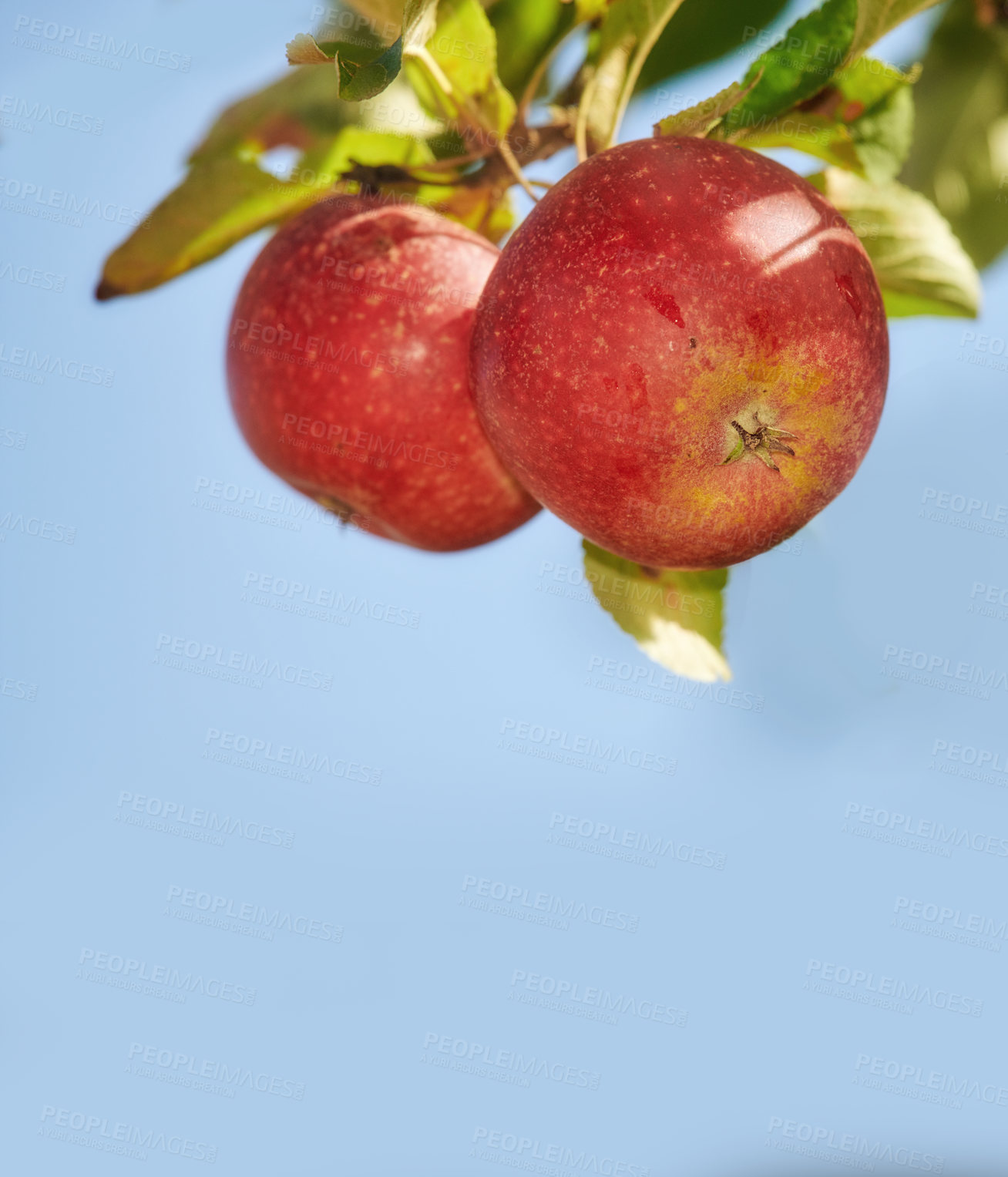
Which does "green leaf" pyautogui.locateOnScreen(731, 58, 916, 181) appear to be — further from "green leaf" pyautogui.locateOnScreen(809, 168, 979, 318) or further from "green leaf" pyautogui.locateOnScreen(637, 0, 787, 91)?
"green leaf" pyautogui.locateOnScreen(637, 0, 787, 91)

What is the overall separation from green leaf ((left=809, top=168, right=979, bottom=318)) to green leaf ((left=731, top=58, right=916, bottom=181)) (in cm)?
4

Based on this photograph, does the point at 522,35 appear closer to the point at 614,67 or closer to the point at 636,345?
the point at 614,67

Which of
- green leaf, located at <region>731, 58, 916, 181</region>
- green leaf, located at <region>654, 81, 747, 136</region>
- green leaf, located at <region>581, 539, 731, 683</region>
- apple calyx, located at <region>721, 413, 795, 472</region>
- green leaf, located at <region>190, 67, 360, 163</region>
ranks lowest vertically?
green leaf, located at <region>581, 539, 731, 683</region>

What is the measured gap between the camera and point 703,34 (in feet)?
4.19

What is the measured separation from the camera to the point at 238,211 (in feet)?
3.78

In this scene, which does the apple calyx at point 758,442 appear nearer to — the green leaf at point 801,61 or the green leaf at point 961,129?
the green leaf at point 801,61

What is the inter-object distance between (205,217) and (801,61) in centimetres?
63

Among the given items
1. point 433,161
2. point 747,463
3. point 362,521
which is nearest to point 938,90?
point 433,161

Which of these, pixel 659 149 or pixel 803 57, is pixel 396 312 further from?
pixel 803 57

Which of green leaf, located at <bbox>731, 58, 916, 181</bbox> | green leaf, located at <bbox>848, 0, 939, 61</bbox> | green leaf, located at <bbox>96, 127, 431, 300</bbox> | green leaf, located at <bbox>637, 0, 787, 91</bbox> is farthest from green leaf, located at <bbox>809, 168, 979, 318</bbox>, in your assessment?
green leaf, located at <bbox>96, 127, 431, 300</bbox>

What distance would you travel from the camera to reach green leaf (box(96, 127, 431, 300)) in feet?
3.67

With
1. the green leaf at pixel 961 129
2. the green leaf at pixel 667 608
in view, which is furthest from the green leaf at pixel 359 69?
the green leaf at pixel 961 129

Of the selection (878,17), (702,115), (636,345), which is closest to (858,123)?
(878,17)

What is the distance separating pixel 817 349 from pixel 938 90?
2.73 ft
